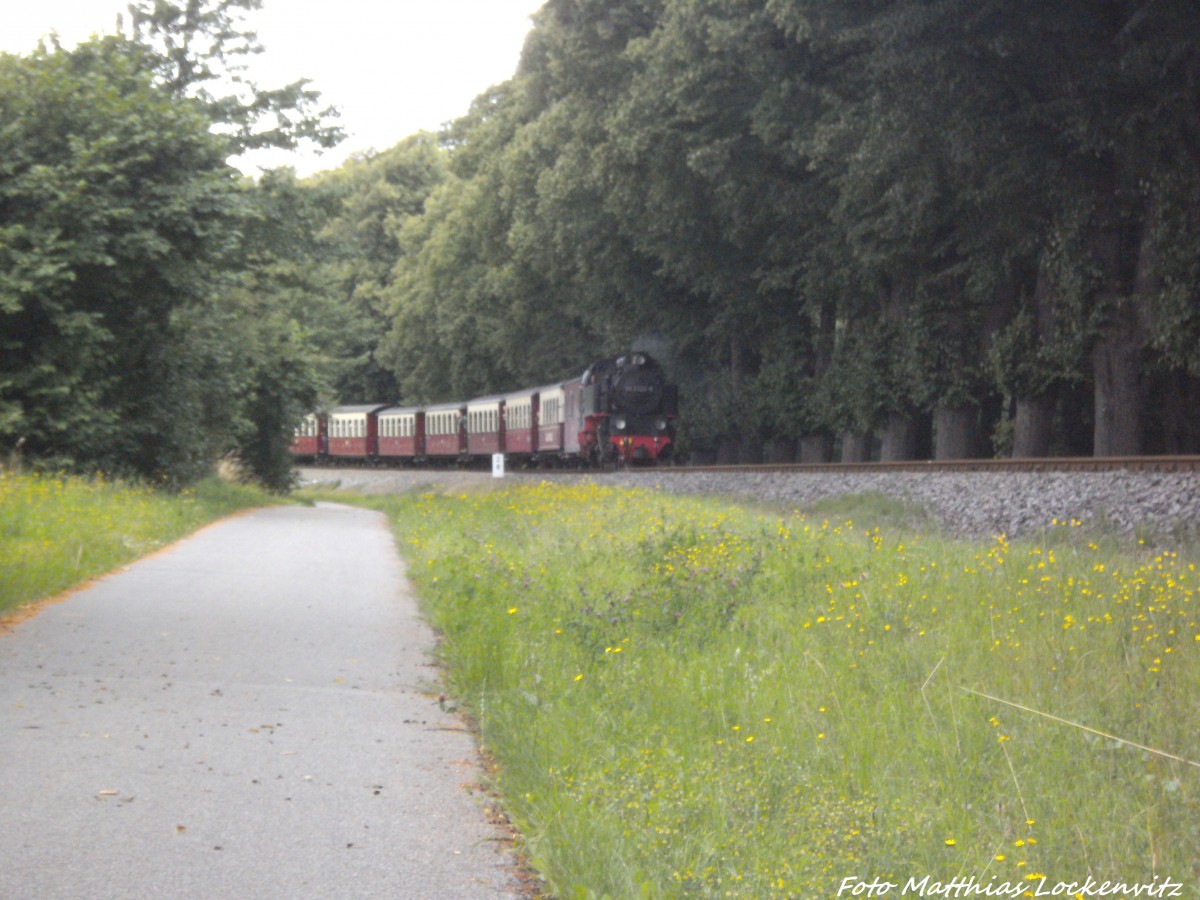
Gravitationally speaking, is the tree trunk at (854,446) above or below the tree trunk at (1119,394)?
below

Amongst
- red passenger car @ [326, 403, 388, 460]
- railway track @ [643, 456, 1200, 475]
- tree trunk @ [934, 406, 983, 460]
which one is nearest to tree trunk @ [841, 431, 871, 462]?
railway track @ [643, 456, 1200, 475]

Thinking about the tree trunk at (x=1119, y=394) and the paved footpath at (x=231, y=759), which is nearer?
the paved footpath at (x=231, y=759)

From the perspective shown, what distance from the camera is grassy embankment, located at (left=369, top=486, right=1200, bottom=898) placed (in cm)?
577

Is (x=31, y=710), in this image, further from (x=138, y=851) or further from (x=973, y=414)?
(x=973, y=414)

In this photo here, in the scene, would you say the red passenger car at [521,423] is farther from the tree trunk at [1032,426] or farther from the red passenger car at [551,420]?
the tree trunk at [1032,426]

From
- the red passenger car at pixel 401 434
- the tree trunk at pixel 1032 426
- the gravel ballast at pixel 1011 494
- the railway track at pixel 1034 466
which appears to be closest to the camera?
the gravel ballast at pixel 1011 494

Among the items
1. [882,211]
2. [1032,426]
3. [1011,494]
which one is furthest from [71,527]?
[882,211]

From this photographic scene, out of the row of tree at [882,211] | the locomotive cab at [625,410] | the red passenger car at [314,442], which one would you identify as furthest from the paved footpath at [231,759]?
the red passenger car at [314,442]

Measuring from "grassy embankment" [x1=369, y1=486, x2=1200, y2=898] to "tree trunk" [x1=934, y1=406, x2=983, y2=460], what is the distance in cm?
1766

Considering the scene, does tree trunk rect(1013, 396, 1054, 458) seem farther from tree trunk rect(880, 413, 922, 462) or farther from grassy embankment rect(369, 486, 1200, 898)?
grassy embankment rect(369, 486, 1200, 898)

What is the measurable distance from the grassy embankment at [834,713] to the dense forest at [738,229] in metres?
11.4

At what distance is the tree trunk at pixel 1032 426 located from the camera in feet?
92.4

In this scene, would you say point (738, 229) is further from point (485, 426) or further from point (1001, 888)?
point (1001, 888)

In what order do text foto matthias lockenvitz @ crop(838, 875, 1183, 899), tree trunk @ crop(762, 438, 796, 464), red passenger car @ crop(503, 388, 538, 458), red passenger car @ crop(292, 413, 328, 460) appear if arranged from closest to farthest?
text foto matthias lockenvitz @ crop(838, 875, 1183, 899) < tree trunk @ crop(762, 438, 796, 464) < red passenger car @ crop(503, 388, 538, 458) < red passenger car @ crop(292, 413, 328, 460)
